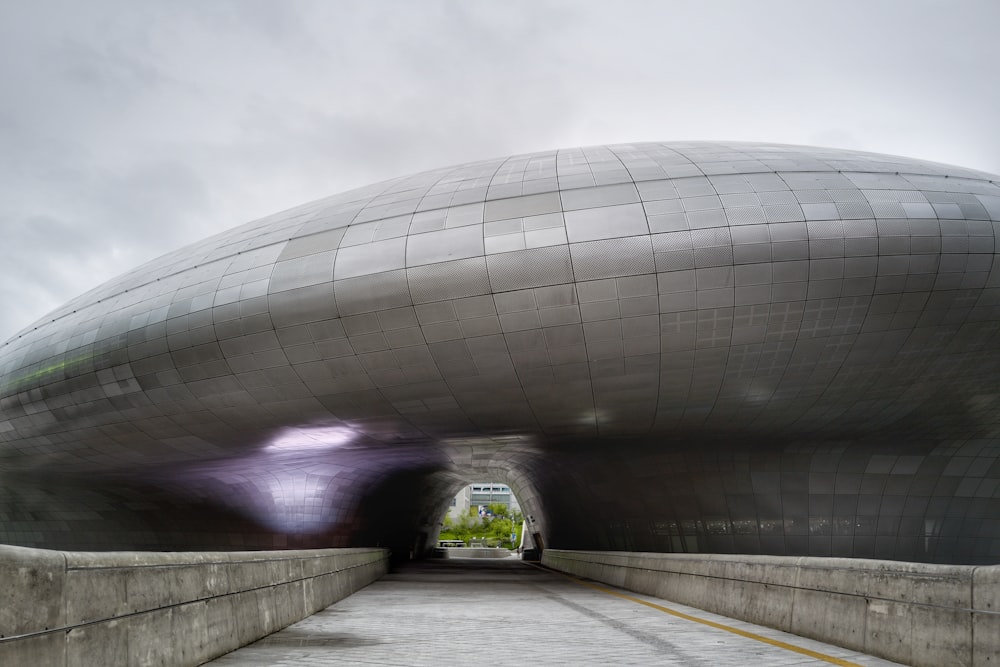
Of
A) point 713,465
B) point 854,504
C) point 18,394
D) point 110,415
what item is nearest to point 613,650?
point 713,465

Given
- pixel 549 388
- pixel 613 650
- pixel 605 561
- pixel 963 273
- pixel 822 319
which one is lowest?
pixel 605 561

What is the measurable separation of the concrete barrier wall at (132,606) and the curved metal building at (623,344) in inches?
368

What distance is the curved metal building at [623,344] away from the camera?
15188mm

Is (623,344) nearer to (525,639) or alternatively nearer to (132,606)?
(525,639)

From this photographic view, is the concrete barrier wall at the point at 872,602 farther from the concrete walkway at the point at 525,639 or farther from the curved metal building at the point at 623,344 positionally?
the curved metal building at the point at 623,344

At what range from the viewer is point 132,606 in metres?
4.50

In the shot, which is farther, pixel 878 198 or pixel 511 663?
pixel 878 198

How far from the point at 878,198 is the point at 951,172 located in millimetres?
3324

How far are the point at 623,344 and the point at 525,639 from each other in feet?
31.3

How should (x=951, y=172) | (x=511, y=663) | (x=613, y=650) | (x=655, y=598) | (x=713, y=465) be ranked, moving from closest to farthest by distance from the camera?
(x=511, y=663) → (x=613, y=650) → (x=655, y=598) → (x=951, y=172) → (x=713, y=465)

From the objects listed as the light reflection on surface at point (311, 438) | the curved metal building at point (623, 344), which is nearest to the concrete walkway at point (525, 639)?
the curved metal building at point (623, 344)

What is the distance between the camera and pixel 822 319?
613 inches

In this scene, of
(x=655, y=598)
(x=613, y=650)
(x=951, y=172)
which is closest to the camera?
(x=613, y=650)

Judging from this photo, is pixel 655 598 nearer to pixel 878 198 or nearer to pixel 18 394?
pixel 878 198
